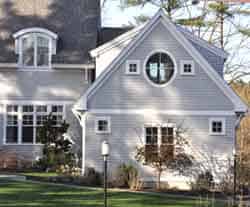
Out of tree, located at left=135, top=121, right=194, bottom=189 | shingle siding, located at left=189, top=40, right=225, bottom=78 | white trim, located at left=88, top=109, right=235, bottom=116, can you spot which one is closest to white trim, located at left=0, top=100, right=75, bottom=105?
white trim, located at left=88, top=109, right=235, bottom=116

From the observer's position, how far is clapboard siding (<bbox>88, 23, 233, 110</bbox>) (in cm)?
2091

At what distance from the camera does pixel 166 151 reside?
1981 centimetres

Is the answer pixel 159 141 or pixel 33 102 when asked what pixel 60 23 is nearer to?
pixel 33 102

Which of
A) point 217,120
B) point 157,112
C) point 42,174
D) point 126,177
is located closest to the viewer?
point 126,177

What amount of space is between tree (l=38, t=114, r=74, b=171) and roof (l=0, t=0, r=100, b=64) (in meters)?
3.30

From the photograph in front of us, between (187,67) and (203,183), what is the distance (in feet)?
13.6

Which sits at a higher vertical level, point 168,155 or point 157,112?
point 157,112

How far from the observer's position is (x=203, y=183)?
19625 mm

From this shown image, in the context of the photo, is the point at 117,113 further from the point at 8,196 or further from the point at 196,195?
the point at 8,196

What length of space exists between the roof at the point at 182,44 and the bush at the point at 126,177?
2500 mm

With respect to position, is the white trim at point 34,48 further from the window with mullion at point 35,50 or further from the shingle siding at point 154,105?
the shingle siding at point 154,105

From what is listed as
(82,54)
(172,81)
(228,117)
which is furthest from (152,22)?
(82,54)

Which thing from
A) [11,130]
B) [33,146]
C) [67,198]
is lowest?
[67,198]

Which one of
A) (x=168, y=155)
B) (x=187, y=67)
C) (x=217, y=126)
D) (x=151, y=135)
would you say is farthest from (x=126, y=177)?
(x=187, y=67)
